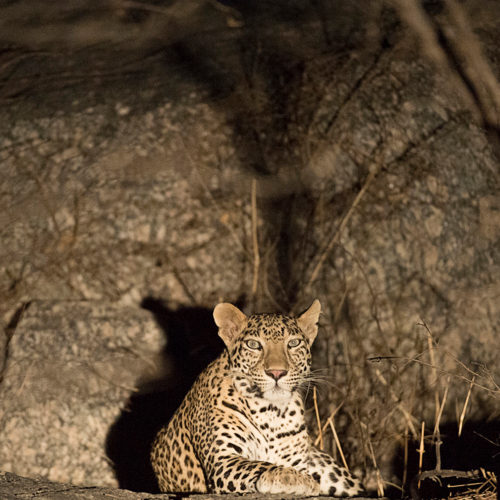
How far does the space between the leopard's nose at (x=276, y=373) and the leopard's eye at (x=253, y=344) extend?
229 millimetres

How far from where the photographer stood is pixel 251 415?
18.7 ft

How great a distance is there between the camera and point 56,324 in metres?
7.18

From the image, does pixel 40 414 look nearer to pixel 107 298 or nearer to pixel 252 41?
pixel 107 298

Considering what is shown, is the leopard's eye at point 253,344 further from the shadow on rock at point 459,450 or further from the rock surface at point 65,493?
the shadow on rock at point 459,450

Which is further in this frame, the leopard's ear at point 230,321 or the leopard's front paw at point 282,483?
the leopard's ear at point 230,321

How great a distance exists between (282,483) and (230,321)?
125 centimetres

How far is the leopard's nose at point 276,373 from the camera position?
17.8 ft

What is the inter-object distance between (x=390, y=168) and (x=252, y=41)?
180 centimetres

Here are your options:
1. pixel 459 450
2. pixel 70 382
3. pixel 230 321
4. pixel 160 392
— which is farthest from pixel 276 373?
pixel 459 450

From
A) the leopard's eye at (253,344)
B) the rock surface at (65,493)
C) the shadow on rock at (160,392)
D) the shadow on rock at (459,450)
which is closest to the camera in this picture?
the rock surface at (65,493)

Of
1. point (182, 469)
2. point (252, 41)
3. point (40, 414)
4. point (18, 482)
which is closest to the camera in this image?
point (18, 482)

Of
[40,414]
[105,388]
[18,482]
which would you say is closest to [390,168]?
[105,388]

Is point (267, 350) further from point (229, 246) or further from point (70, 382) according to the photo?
point (70, 382)

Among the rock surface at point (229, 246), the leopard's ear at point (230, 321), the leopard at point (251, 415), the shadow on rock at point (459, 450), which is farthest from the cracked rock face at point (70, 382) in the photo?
the shadow on rock at point (459, 450)
